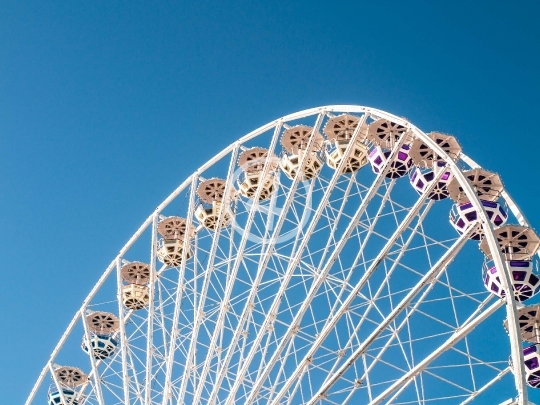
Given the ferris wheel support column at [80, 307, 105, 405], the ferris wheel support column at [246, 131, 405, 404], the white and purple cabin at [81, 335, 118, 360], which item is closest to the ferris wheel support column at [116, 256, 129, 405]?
the ferris wheel support column at [80, 307, 105, 405]

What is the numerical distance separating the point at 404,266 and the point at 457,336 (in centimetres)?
407

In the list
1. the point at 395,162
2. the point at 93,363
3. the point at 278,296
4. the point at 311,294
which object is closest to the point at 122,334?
the point at 93,363

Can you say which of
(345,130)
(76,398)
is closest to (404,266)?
(345,130)

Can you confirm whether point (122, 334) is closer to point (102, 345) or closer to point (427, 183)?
point (102, 345)

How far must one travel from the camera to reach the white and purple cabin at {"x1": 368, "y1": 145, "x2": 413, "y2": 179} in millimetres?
24328

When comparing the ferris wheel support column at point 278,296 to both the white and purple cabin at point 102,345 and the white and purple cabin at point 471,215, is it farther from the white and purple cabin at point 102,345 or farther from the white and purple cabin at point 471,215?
the white and purple cabin at point 102,345

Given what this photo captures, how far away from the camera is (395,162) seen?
80.0ft

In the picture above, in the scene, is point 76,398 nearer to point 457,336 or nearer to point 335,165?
point 335,165

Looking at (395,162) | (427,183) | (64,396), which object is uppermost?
(395,162)

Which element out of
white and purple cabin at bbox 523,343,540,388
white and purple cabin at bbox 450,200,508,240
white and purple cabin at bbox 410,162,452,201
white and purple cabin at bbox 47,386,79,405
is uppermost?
white and purple cabin at bbox 410,162,452,201

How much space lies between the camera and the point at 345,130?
2559 centimetres

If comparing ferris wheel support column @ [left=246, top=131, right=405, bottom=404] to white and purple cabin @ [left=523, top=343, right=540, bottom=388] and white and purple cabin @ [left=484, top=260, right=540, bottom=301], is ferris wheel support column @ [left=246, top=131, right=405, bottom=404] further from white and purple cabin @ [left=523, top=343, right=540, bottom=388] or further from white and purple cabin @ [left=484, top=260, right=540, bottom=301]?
white and purple cabin @ [left=523, top=343, right=540, bottom=388]

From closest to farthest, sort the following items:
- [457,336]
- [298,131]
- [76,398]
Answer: [457,336], [298,131], [76,398]

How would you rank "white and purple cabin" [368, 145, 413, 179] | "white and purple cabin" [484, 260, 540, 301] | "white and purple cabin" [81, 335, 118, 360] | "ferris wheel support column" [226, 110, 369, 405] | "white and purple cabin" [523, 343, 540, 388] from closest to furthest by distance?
"white and purple cabin" [484, 260, 540, 301] → "white and purple cabin" [523, 343, 540, 388] → "ferris wheel support column" [226, 110, 369, 405] → "white and purple cabin" [368, 145, 413, 179] → "white and purple cabin" [81, 335, 118, 360]
